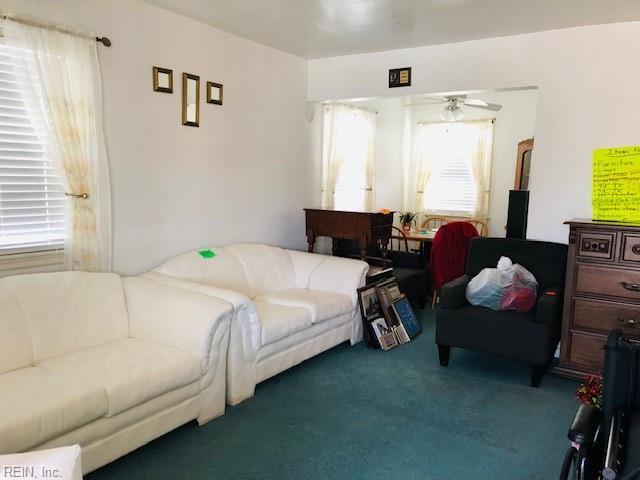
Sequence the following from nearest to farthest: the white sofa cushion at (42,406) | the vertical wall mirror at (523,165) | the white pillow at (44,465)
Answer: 1. the white pillow at (44,465)
2. the white sofa cushion at (42,406)
3. the vertical wall mirror at (523,165)

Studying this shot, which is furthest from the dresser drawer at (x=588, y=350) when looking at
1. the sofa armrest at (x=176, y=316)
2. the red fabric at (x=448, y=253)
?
the sofa armrest at (x=176, y=316)

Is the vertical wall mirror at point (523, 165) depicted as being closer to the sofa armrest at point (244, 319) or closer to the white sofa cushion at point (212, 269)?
the white sofa cushion at point (212, 269)

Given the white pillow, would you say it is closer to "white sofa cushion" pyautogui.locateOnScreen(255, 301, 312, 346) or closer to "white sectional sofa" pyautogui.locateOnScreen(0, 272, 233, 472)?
"white sectional sofa" pyautogui.locateOnScreen(0, 272, 233, 472)

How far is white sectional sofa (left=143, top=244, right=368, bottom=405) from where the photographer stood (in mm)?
2920

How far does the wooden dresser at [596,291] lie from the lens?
10.2 feet

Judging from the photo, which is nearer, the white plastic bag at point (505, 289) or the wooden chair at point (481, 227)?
the white plastic bag at point (505, 289)

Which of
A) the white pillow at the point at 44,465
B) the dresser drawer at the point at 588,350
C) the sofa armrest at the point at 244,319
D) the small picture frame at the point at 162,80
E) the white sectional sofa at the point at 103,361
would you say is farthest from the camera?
the small picture frame at the point at 162,80

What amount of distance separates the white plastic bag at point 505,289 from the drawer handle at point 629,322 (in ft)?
1.84

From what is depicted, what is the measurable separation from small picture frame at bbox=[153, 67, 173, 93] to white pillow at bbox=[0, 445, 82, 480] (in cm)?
270

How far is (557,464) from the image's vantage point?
93.4 inches

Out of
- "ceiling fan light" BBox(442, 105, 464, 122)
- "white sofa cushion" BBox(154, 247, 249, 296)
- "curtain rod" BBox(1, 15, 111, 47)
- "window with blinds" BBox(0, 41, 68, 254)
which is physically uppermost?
"ceiling fan light" BBox(442, 105, 464, 122)

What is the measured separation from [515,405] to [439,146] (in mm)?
4607

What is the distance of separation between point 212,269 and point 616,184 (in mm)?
2999

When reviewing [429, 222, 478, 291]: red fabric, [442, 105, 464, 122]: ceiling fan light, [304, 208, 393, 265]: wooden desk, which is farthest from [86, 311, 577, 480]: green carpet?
[442, 105, 464, 122]: ceiling fan light
